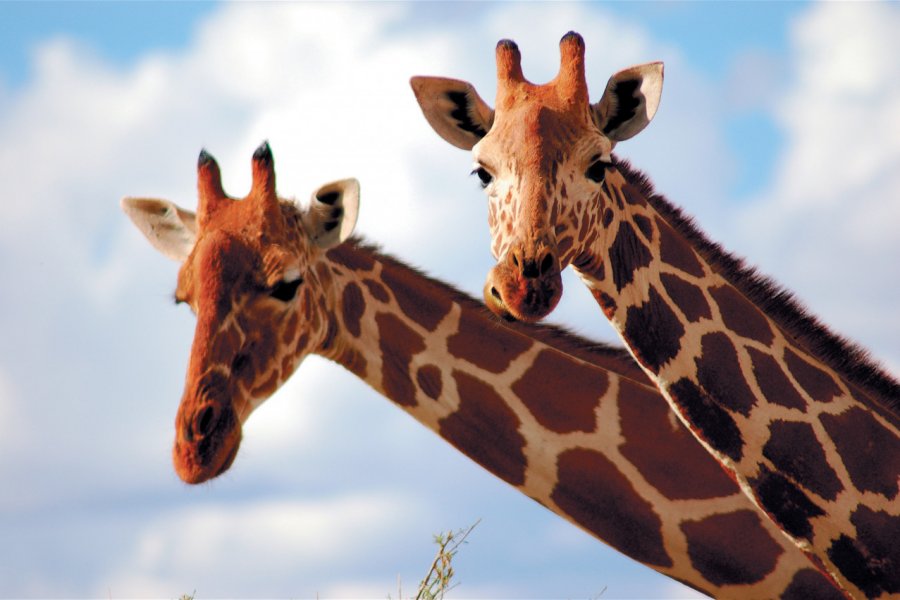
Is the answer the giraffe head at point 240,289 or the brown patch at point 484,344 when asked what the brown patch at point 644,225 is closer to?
the brown patch at point 484,344

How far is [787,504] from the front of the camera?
8445 millimetres

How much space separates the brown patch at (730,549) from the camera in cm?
941

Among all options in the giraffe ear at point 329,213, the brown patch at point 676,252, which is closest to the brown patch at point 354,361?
the giraffe ear at point 329,213

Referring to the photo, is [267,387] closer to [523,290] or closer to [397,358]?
[397,358]

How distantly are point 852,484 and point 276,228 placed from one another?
3.94 metres

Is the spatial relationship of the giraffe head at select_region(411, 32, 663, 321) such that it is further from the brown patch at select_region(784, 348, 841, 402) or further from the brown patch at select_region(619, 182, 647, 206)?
the brown patch at select_region(784, 348, 841, 402)

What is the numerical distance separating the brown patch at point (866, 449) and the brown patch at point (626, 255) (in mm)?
1459

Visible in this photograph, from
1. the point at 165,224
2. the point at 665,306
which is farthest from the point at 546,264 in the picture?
the point at 165,224

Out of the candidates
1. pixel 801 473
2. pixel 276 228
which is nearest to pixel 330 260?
pixel 276 228

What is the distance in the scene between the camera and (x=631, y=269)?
872cm

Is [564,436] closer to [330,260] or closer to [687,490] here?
[687,490]

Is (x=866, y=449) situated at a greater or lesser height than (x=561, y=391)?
lesser

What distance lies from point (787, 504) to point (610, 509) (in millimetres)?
1411

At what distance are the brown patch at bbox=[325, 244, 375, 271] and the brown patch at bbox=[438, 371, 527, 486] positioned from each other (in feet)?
3.62
